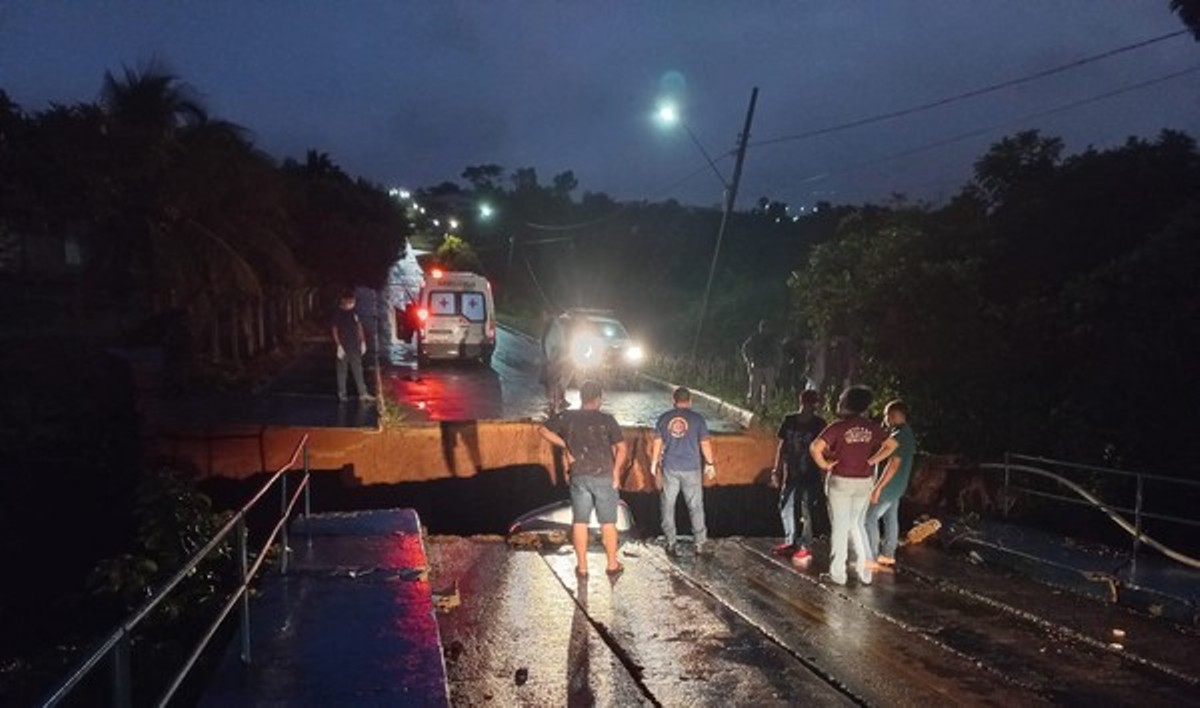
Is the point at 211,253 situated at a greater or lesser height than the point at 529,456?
greater

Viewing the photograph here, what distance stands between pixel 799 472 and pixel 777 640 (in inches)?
117

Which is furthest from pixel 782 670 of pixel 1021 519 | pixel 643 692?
pixel 1021 519

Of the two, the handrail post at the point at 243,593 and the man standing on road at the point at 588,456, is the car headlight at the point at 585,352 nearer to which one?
the man standing on road at the point at 588,456

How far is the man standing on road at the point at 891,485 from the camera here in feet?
31.1

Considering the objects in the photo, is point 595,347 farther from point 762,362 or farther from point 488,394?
point 762,362

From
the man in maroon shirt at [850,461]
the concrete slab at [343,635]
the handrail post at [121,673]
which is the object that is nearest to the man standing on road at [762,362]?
the man in maroon shirt at [850,461]

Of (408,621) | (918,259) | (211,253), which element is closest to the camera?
(408,621)

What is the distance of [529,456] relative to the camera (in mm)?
15820

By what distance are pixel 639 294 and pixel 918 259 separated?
3650cm

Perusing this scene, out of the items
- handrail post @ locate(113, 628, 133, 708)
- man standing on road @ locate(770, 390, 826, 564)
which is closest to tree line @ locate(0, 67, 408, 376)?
man standing on road @ locate(770, 390, 826, 564)

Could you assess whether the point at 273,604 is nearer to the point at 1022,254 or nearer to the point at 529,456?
the point at 529,456

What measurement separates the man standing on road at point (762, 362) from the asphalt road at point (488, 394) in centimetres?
72

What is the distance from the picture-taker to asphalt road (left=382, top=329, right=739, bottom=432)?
17.3 m

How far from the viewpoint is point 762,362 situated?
17.4 meters
